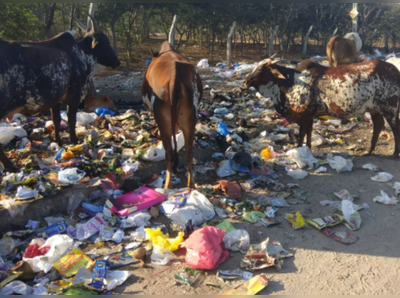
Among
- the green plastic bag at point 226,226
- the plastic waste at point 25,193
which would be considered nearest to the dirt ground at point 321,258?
the green plastic bag at point 226,226

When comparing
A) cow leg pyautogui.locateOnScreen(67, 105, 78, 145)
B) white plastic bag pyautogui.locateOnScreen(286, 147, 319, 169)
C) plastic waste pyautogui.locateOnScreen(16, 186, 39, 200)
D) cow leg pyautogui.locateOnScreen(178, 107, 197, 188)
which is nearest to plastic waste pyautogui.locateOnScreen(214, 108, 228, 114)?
white plastic bag pyautogui.locateOnScreen(286, 147, 319, 169)

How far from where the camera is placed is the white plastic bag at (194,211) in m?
4.04

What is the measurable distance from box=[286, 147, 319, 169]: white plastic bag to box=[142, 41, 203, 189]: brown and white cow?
6.45 ft

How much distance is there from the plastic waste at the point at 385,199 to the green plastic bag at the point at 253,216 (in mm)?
1623

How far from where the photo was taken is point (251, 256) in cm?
342

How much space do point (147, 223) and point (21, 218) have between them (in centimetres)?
141

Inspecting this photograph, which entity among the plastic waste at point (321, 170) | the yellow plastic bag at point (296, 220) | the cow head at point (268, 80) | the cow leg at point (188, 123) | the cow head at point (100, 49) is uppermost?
the cow head at point (100, 49)

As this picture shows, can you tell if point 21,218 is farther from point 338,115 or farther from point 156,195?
point 338,115

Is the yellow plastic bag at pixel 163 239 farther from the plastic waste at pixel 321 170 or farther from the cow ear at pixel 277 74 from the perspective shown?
the cow ear at pixel 277 74

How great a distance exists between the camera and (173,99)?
4.09 m

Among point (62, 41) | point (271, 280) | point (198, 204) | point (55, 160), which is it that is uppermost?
point (62, 41)

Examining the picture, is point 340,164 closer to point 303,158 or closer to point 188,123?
point 303,158

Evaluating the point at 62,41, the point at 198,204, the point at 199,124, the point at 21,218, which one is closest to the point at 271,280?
the point at 198,204

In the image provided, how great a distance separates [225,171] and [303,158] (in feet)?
4.54
